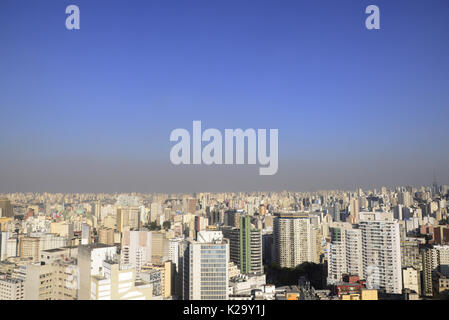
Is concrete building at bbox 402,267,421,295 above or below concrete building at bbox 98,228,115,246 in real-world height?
→ below

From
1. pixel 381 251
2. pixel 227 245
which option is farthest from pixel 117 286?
pixel 381 251

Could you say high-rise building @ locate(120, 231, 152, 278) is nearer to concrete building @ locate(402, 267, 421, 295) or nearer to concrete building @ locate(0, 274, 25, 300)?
concrete building @ locate(0, 274, 25, 300)

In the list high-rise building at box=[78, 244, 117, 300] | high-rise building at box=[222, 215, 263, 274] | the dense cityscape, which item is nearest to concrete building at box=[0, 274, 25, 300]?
the dense cityscape

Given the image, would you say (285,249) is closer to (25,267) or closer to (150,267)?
(150,267)

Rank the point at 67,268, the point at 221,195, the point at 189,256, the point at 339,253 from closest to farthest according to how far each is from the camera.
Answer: the point at 67,268, the point at 189,256, the point at 221,195, the point at 339,253

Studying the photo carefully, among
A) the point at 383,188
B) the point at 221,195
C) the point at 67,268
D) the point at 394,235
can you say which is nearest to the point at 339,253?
the point at 394,235
